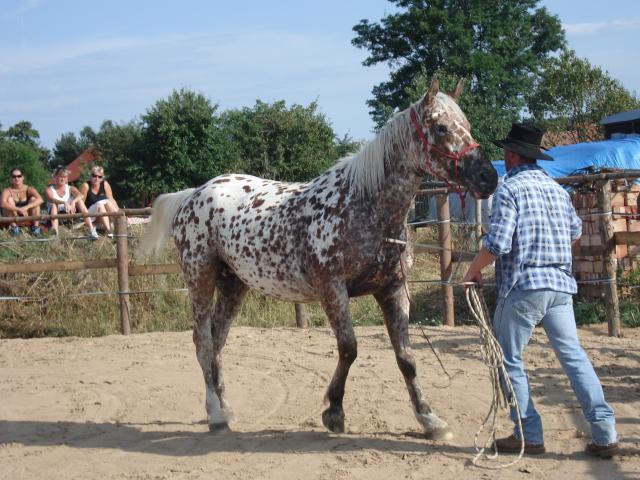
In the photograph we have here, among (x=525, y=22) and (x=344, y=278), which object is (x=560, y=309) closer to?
(x=344, y=278)

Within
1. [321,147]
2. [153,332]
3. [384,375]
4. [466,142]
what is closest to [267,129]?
[321,147]

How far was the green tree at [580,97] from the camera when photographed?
2475cm

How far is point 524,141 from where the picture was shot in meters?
3.85

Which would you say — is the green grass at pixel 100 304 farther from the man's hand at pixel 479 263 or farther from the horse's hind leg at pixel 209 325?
the man's hand at pixel 479 263

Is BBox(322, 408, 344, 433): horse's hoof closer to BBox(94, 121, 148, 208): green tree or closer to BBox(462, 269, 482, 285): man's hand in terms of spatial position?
BBox(462, 269, 482, 285): man's hand

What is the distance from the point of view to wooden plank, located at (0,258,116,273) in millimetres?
8922

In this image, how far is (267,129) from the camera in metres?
26.1

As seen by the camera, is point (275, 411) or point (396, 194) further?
point (275, 411)

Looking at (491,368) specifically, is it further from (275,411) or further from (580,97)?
(580,97)

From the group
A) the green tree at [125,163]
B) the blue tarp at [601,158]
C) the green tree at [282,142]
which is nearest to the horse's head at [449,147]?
the blue tarp at [601,158]

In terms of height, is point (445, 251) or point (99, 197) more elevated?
point (99, 197)

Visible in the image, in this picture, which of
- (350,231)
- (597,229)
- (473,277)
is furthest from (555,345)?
(597,229)

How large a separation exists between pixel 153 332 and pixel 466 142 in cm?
580

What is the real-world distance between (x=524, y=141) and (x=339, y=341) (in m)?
1.70
